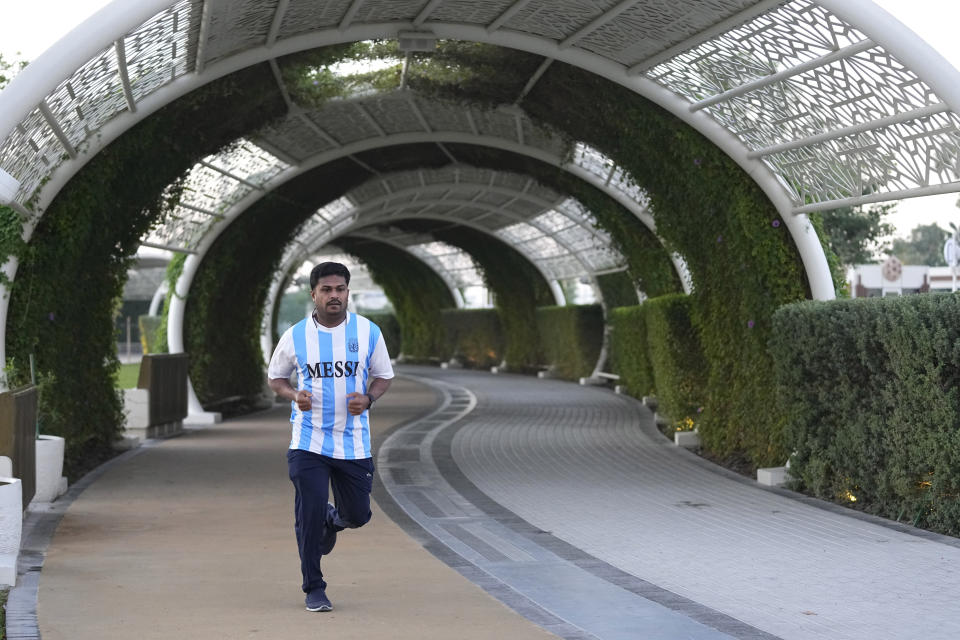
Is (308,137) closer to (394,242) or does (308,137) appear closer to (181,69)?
(181,69)

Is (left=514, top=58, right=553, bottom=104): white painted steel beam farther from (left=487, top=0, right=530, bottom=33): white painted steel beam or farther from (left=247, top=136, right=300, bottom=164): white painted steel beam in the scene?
(left=247, top=136, right=300, bottom=164): white painted steel beam

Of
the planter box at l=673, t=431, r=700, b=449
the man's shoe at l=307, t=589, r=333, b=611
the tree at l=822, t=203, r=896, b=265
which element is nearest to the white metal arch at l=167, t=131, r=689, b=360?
the planter box at l=673, t=431, r=700, b=449

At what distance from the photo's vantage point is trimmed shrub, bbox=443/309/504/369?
1455 inches

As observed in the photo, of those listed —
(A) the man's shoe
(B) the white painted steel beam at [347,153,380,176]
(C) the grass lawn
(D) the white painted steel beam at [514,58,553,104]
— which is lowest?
(A) the man's shoe

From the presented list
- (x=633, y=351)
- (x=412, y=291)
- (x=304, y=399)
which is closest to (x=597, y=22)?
(x=304, y=399)

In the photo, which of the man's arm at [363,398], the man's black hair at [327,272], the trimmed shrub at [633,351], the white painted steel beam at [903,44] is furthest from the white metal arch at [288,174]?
the man's arm at [363,398]

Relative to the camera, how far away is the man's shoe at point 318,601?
5773 mm

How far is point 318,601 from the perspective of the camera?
5.78 m

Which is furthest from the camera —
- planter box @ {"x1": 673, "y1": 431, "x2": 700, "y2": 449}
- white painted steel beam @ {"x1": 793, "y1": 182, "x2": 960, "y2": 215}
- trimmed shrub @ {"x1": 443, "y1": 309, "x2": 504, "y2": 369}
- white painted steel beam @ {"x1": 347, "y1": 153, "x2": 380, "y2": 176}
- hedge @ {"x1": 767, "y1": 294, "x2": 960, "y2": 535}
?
trimmed shrub @ {"x1": 443, "y1": 309, "x2": 504, "y2": 369}

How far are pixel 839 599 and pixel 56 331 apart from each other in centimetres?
829

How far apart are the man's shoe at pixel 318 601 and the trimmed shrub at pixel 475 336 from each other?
30.7m

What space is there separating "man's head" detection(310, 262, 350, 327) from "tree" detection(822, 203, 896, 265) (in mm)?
32727

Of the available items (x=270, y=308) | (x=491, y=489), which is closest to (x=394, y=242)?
(x=270, y=308)

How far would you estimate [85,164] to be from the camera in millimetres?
11508
